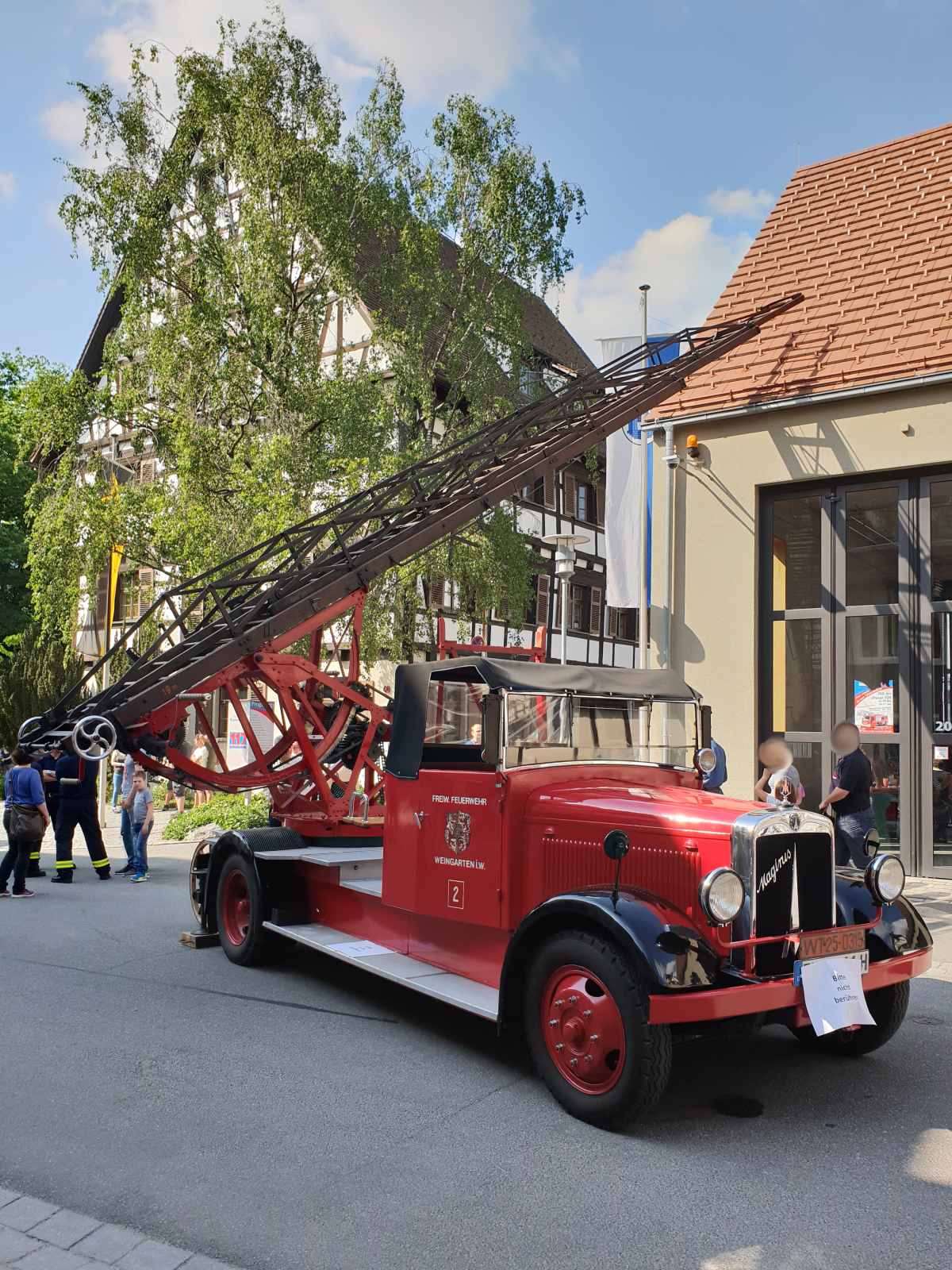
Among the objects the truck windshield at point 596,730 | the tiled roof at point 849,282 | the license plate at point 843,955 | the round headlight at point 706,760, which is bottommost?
the license plate at point 843,955

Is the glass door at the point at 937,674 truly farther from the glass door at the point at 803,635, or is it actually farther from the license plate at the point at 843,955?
the license plate at the point at 843,955

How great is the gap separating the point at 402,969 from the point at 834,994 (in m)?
2.39

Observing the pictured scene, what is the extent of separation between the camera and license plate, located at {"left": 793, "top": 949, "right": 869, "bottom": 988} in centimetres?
434

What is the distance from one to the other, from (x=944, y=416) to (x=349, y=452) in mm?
9243

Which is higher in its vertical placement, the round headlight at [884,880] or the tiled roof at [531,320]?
the tiled roof at [531,320]

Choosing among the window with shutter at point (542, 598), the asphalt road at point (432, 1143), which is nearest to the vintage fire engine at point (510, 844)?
the asphalt road at point (432, 1143)

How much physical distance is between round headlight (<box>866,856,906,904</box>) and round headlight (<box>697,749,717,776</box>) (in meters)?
1.11

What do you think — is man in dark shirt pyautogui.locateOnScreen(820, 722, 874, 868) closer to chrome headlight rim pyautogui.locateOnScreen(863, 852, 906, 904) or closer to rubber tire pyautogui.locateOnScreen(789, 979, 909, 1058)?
rubber tire pyautogui.locateOnScreen(789, 979, 909, 1058)

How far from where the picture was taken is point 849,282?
1174 centimetres

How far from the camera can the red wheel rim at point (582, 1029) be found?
4.32m

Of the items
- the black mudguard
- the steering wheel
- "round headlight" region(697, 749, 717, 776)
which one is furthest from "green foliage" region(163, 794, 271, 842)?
"round headlight" region(697, 749, 717, 776)

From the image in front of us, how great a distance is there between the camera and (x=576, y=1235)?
338 cm

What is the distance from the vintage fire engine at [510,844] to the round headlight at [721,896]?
0.01 meters

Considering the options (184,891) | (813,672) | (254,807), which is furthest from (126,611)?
(813,672)
